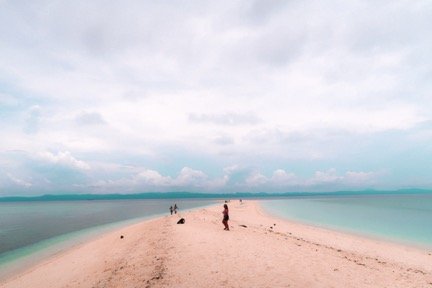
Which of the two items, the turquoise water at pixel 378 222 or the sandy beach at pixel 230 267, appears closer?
the sandy beach at pixel 230 267

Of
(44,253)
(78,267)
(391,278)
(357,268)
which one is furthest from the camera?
(44,253)

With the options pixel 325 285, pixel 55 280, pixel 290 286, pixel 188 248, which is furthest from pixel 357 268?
pixel 55 280

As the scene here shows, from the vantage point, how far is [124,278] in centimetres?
1675

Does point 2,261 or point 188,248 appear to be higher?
point 188,248

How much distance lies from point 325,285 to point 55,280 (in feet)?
55.1

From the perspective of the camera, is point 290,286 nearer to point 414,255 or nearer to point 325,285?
point 325,285

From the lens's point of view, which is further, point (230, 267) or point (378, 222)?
point (378, 222)

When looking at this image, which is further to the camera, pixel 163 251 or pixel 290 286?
pixel 163 251

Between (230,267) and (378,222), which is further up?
(230,267)

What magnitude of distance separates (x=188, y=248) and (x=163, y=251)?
172 cm

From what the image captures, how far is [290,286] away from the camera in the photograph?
14.2m

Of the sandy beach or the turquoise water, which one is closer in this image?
the sandy beach

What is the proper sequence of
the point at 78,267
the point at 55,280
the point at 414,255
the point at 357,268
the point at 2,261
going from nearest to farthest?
the point at 357,268 < the point at 55,280 < the point at 78,267 < the point at 414,255 < the point at 2,261

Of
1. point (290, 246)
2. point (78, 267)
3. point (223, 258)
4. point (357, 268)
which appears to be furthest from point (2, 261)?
point (357, 268)
